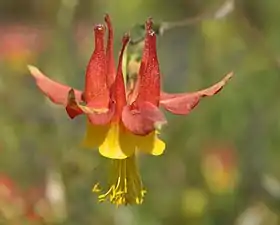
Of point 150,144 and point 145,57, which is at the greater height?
point 145,57

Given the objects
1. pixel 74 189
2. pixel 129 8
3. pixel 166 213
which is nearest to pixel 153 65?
pixel 74 189

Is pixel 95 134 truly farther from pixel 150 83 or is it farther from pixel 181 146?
pixel 181 146

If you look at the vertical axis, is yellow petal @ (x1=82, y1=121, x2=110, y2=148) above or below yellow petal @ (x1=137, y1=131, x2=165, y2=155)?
above

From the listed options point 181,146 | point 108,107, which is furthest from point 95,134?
point 181,146

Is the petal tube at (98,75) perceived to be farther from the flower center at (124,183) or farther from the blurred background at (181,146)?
the blurred background at (181,146)

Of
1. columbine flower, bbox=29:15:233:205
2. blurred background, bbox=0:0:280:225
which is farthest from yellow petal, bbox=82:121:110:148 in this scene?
blurred background, bbox=0:0:280:225

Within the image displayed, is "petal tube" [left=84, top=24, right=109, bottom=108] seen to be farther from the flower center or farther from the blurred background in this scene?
the blurred background

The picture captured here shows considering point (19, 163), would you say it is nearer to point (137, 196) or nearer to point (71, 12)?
point (71, 12)
